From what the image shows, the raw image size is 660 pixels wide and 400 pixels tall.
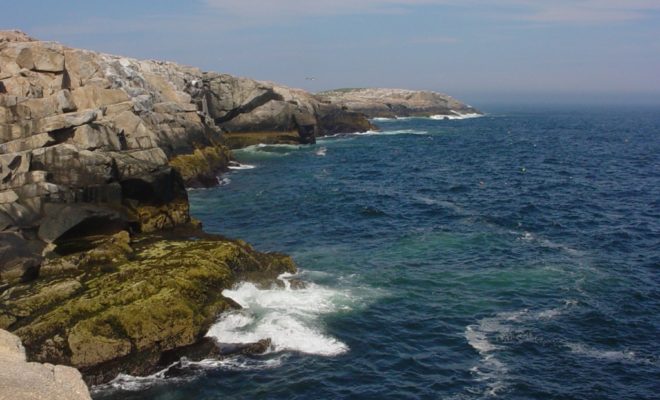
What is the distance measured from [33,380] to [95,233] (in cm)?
2059

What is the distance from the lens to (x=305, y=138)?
377 ft

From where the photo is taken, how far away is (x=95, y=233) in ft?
124

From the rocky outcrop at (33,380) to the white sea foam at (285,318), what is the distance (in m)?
8.55

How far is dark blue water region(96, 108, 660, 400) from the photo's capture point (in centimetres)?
2488

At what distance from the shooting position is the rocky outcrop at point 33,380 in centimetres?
1719

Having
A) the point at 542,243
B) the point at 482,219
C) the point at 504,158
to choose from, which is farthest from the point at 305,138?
the point at 542,243

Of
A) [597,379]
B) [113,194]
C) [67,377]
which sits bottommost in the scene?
[597,379]

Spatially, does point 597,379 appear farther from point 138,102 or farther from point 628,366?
point 138,102

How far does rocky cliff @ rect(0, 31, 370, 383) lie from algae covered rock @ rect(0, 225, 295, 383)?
0.06m

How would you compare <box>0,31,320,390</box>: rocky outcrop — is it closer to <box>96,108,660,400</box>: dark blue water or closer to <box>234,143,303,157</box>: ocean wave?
<box>96,108,660,400</box>: dark blue water

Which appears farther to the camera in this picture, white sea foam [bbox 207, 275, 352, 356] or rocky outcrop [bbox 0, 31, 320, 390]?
white sea foam [bbox 207, 275, 352, 356]

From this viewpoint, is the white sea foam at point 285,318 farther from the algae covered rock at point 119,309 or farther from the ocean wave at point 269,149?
the ocean wave at point 269,149

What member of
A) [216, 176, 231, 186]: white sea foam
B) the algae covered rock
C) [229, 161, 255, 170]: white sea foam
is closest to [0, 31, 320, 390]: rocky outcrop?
the algae covered rock

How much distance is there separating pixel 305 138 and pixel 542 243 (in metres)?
74.8
